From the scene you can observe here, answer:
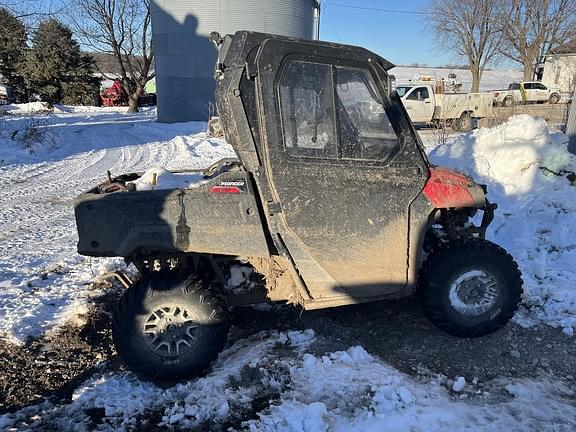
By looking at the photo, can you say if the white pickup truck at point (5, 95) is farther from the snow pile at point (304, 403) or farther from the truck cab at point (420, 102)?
the snow pile at point (304, 403)

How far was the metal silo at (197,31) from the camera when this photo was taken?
887 inches

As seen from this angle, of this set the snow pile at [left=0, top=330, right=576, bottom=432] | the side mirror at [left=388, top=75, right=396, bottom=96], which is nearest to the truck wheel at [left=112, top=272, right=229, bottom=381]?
the snow pile at [left=0, top=330, right=576, bottom=432]

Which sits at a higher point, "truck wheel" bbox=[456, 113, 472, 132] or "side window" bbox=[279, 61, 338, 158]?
"truck wheel" bbox=[456, 113, 472, 132]

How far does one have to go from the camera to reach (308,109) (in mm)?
3377

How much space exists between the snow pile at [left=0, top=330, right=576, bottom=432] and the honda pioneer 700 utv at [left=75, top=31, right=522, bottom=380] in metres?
0.25

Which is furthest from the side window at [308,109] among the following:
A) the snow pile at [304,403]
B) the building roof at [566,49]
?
the building roof at [566,49]

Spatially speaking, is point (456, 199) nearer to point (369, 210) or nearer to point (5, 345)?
point (369, 210)

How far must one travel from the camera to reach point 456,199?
369 cm

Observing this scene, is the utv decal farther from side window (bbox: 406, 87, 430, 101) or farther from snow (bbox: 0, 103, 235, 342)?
side window (bbox: 406, 87, 430, 101)

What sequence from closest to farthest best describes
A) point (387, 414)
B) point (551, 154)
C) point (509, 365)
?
point (387, 414) → point (509, 365) → point (551, 154)

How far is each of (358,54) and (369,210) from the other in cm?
116

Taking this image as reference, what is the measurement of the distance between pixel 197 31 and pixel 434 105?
471 inches

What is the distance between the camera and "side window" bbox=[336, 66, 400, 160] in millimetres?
3418

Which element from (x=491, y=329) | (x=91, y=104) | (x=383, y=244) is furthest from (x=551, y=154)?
(x=91, y=104)
